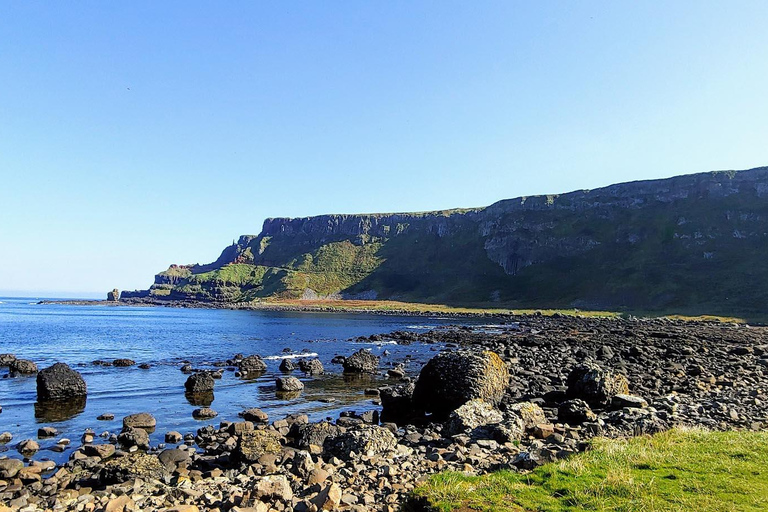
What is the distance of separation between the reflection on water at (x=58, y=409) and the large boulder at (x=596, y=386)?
82.9 ft

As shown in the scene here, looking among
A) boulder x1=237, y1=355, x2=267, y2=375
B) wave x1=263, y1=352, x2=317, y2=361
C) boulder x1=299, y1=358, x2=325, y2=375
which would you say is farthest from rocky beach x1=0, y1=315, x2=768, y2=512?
wave x1=263, y1=352, x2=317, y2=361

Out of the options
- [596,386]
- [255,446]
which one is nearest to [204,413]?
[255,446]

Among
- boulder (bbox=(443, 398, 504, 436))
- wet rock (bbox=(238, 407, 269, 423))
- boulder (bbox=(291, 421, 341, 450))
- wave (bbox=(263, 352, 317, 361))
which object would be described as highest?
boulder (bbox=(443, 398, 504, 436))

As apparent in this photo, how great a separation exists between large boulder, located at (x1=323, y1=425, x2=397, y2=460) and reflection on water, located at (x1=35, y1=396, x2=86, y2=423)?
16.4 meters

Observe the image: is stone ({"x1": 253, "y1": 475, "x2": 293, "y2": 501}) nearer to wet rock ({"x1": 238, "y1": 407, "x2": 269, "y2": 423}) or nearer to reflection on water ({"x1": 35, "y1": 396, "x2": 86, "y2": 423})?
wet rock ({"x1": 238, "y1": 407, "x2": 269, "y2": 423})

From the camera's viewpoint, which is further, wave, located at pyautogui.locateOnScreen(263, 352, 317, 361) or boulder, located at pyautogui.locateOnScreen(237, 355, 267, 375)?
wave, located at pyautogui.locateOnScreen(263, 352, 317, 361)

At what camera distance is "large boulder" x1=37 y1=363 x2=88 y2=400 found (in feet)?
89.2

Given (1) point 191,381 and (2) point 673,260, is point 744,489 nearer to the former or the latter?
(1) point 191,381

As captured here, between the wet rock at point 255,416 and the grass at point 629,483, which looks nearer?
the grass at point 629,483

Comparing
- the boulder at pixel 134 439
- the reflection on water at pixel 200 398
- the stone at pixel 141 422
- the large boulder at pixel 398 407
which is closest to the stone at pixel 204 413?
the stone at pixel 141 422

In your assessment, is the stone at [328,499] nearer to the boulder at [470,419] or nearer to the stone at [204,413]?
the boulder at [470,419]

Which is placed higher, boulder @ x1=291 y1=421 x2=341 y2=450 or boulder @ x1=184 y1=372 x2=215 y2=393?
boulder @ x1=291 y1=421 x2=341 y2=450

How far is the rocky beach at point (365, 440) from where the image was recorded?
36.3ft

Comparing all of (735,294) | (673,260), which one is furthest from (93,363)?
(673,260)
